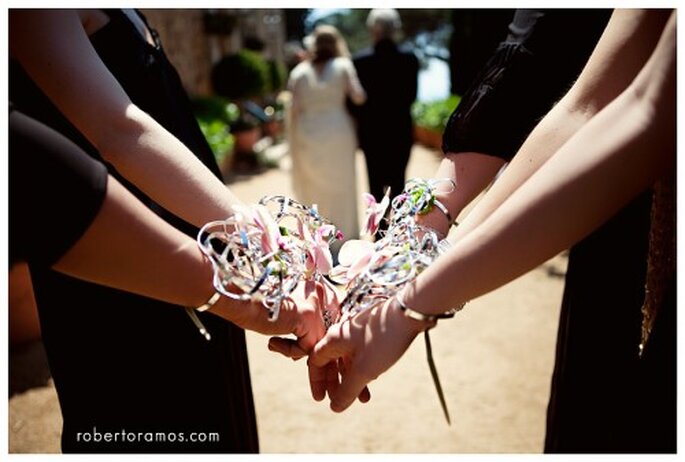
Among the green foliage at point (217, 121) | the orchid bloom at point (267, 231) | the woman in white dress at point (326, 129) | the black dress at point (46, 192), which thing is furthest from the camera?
the green foliage at point (217, 121)

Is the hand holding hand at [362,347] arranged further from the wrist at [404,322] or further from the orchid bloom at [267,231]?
the orchid bloom at [267,231]

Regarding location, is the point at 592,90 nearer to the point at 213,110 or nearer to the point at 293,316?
the point at 293,316

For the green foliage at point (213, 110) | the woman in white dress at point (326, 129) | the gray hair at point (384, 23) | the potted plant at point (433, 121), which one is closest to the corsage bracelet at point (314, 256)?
the woman in white dress at point (326, 129)

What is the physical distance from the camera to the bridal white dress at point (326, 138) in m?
6.35

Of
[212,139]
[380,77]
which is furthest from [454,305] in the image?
[212,139]

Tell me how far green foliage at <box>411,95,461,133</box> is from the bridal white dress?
6.51 metres

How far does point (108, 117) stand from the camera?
5.15 ft

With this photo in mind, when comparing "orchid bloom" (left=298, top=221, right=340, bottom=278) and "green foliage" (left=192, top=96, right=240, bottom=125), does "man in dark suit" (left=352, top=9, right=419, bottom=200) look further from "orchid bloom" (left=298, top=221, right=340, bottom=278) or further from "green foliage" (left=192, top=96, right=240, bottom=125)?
"green foliage" (left=192, top=96, right=240, bottom=125)

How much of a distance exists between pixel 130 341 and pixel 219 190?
0.46 metres

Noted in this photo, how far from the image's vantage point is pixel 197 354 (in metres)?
1.84

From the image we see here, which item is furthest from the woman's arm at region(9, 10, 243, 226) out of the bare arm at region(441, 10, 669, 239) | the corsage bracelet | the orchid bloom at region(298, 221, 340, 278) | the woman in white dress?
the woman in white dress

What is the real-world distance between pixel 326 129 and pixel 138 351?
16.4 ft

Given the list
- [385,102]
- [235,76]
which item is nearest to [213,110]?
[235,76]

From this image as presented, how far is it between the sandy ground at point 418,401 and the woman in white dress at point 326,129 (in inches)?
92.6
